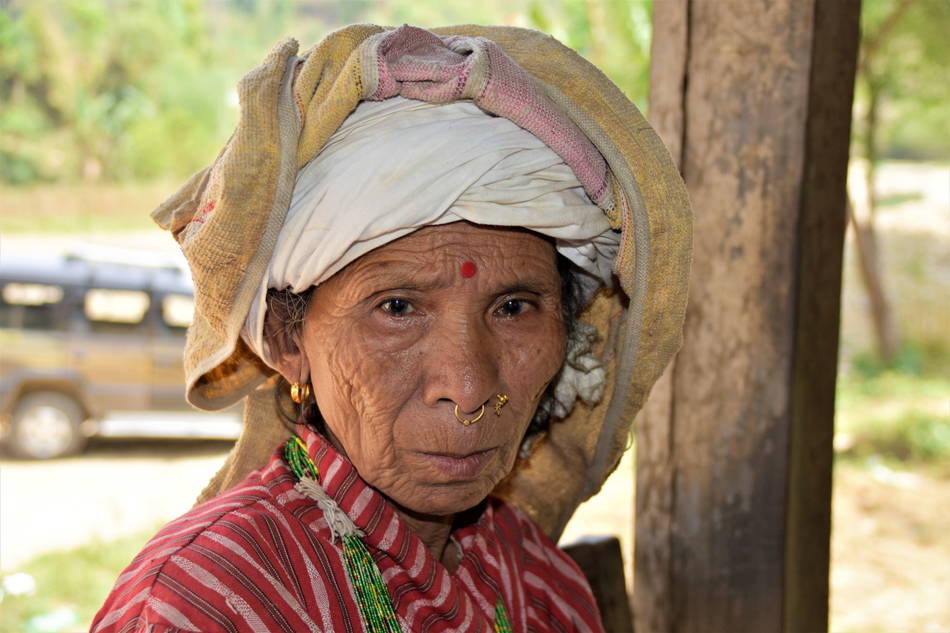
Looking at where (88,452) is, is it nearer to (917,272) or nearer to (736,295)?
(736,295)

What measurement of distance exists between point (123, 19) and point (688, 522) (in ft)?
77.7

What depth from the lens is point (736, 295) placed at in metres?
1.87

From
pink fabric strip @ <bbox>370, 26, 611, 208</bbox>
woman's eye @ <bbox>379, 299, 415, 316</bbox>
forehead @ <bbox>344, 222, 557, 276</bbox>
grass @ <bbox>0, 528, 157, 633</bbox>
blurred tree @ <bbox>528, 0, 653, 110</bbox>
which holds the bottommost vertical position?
grass @ <bbox>0, 528, 157, 633</bbox>

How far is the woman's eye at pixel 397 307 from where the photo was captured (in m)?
1.26

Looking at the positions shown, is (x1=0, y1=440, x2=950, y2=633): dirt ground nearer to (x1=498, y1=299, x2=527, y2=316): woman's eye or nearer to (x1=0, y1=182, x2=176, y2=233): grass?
(x1=498, y1=299, x2=527, y2=316): woman's eye

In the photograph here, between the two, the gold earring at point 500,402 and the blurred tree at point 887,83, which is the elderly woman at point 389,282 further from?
the blurred tree at point 887,83

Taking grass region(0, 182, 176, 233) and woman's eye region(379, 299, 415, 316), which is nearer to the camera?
woman's eye region(379, 299, 415, 316)

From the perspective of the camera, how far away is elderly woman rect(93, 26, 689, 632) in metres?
1.18

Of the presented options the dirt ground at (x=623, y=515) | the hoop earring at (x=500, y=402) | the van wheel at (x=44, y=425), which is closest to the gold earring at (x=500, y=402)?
the hoop earring at (x=500, y=402)

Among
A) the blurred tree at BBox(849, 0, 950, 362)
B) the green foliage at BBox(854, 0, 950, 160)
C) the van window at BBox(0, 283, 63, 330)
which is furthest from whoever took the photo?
the blurred tree at BBox(849, 0, 950, 362)

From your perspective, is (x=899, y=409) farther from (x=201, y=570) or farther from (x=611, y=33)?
(x=201, y=570)

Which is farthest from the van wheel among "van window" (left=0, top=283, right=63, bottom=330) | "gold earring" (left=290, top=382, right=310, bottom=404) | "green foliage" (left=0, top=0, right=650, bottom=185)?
"green foliage" (left=0, top=0, right=650, bottom=185)

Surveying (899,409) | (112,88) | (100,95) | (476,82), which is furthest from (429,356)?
(112,88)

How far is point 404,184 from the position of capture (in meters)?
1.18
